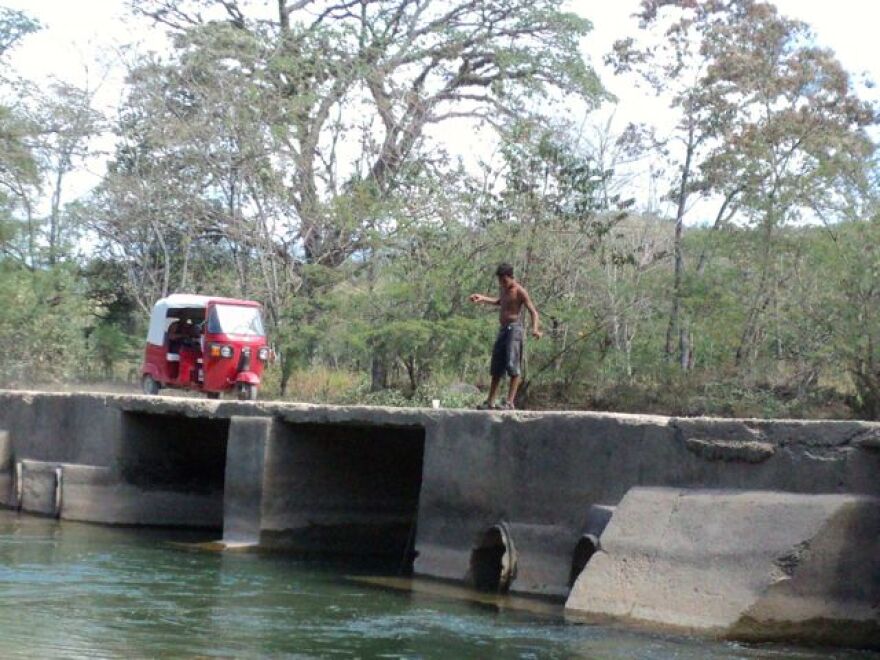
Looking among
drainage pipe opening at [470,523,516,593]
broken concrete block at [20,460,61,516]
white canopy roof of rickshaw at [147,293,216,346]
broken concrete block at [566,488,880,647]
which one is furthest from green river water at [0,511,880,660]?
white canopy roof of rickshaw at [147,293,216,346]

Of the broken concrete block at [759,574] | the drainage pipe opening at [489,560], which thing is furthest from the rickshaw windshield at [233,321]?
the broken concrete block at [759,574]

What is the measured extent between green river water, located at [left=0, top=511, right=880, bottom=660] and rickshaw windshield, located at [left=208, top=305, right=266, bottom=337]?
22.2 feet

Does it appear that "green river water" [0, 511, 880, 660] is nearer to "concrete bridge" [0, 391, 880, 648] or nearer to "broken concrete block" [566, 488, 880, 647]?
"broken concrete block" [566, 488, 880, 647]

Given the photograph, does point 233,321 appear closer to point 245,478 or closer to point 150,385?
point 150,385

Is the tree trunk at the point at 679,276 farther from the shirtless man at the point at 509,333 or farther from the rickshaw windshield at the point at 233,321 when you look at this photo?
the shirtless man at the point at 509,333

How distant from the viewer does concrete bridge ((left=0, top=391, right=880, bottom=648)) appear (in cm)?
832

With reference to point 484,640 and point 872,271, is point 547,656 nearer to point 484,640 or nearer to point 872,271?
point 484,640

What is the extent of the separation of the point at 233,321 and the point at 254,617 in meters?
10.1

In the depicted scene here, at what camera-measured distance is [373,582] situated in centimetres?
1120

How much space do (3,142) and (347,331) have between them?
10.3 m

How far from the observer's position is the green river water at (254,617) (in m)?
8.12

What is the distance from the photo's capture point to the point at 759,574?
8.23m

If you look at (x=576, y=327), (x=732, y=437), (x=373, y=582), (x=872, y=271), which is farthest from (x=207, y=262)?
(x=732, y=437)

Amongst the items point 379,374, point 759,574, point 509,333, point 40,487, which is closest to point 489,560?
point 509,333
